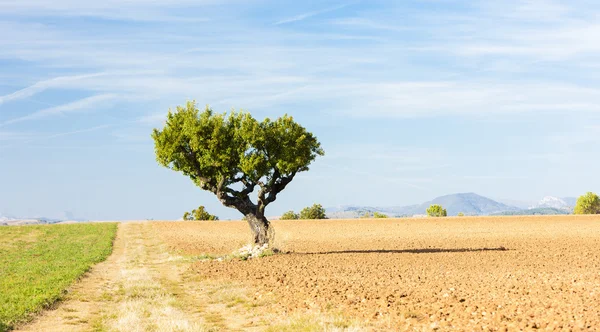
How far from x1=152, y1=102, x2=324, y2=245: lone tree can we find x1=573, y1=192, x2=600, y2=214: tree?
452ft

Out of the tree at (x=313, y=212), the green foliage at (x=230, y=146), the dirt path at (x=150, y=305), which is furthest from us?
the tree at (x=313, y=212)

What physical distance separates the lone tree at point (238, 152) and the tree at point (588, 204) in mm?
137631

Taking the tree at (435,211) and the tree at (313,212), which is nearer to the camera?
the tree at (313,212)

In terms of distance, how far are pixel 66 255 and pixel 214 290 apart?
27.4 m

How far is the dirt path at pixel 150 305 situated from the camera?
20.4 m

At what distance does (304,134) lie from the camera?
4634 cm

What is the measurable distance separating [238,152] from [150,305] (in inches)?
873

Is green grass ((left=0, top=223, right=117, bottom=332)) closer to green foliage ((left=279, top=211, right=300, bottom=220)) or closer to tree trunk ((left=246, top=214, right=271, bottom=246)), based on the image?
tree trunk ((left=246, top=214, right=271, bottom=246))

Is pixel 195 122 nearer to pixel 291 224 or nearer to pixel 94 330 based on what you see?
pixel 94 330

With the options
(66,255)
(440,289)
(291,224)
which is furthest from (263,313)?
(291,224)

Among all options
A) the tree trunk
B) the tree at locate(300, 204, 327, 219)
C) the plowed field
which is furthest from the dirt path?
the tree at locate(300, 204, 327, 219)

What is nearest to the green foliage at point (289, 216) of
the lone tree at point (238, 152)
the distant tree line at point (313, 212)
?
the distant tree line at point (313, 212)

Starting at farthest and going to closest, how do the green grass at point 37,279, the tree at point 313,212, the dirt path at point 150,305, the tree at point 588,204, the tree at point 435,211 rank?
the tree at point 435,211 < the tree at point 588,204 < the tree at point 313,212 < the green grass at point 37,279 < the dirt path at point 150,305

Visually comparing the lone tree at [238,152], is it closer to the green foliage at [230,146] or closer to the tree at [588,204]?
the green foliage at [230,146]
